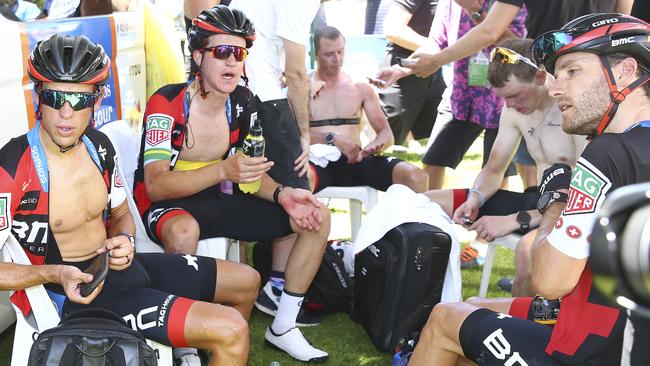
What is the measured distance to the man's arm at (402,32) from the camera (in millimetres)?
6966

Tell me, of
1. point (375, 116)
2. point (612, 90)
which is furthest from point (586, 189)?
point (375, 116)

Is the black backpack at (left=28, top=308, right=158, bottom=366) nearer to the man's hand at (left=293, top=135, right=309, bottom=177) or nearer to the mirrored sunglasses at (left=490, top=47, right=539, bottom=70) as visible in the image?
the man's hand at (left=293, top=135, right=309, bottom=177)

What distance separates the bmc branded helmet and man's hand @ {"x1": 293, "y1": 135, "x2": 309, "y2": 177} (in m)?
1.88

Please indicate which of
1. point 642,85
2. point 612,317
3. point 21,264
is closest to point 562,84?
point 642,85

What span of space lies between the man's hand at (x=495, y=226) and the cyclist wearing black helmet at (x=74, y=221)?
5.69 ft

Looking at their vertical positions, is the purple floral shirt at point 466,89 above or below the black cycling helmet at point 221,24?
below

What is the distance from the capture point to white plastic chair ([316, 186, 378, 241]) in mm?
5281

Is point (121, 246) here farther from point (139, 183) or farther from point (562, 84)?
point (562, 84)

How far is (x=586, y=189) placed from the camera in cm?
241

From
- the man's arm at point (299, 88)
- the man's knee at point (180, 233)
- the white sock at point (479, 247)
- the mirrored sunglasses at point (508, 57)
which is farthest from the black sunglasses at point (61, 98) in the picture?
the white sock at point (479, 247)

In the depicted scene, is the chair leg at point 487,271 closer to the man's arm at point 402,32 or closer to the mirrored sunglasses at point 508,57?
the mirrored sunglasses at point 508,57

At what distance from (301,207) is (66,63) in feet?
5.14

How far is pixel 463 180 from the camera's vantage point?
795cm

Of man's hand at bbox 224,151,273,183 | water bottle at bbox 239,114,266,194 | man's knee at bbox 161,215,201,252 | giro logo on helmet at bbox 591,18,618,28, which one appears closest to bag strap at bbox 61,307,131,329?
man's knee at bbox 161,215,201,252
